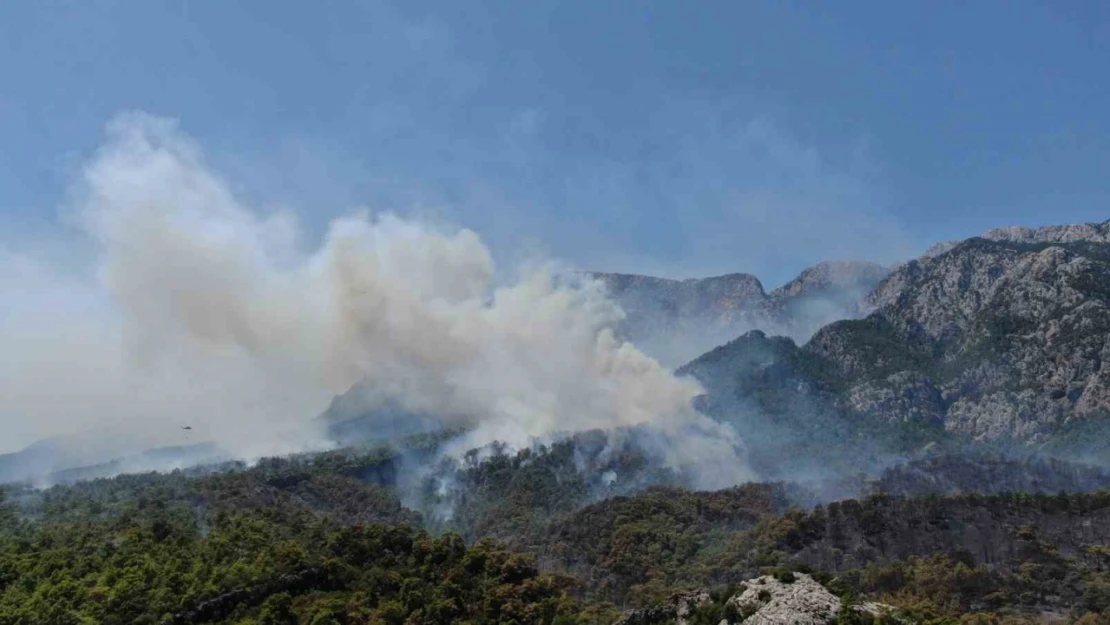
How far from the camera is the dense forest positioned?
93.2 meters

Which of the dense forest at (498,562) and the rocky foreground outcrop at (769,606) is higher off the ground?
the dense forest at (498,562)

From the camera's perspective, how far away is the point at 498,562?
117250 mm

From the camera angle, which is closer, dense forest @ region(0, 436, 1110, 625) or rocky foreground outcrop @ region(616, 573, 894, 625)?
rocky foreground outcrop @ region(616, 573, 894, 625)

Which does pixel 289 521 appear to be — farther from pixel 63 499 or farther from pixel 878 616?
pixel 878 616

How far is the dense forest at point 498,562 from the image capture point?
9325cm

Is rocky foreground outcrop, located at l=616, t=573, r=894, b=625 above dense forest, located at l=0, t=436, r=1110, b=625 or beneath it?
beneath

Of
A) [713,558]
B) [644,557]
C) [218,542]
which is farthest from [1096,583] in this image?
[218,542]

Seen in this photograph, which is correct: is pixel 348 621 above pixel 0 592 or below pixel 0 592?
below

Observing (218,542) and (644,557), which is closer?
(218,542)

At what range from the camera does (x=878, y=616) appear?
78688mm

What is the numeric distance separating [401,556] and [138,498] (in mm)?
81648

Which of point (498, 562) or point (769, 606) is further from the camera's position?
point (498, 562)

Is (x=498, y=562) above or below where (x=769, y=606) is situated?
above

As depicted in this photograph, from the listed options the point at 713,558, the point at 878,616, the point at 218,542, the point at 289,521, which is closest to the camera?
the point at 878,616
